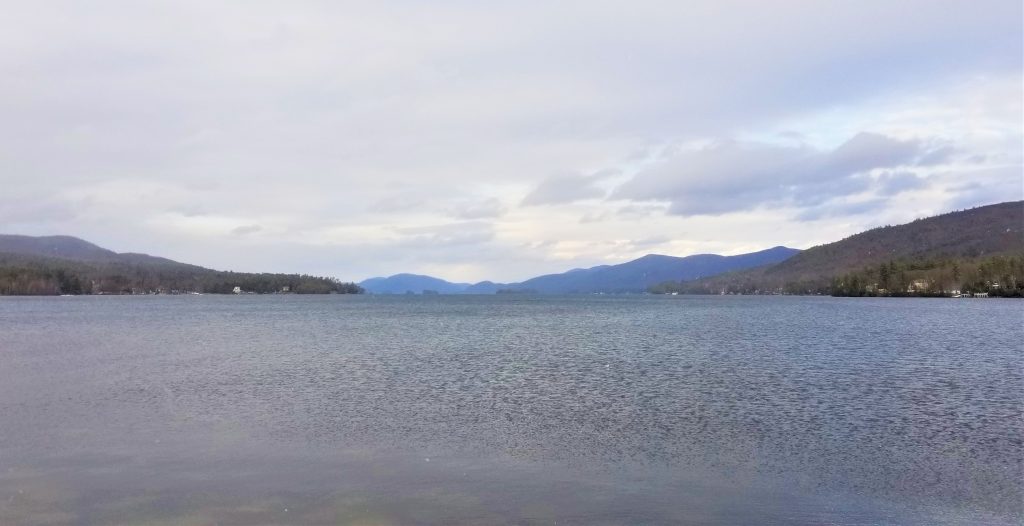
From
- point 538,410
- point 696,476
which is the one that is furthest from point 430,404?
point 696,476

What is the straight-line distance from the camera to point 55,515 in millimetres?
13891

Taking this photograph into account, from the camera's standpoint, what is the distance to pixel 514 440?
68.2 ft

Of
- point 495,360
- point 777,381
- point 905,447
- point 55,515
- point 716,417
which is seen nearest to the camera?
point 55,515

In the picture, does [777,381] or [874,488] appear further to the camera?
[777,381]

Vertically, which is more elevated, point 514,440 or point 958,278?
point 958,278

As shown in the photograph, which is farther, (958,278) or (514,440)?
(958,278)

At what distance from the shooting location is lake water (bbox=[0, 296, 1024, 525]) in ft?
48.1

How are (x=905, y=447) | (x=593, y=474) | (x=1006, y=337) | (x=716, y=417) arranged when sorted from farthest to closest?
(x=1006, y=337), (x=716, y=417), (x=905, y=447), (x=593, y=474)

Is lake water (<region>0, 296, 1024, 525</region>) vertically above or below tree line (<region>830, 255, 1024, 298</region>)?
below

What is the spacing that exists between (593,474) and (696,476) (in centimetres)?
243

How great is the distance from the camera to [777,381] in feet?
108

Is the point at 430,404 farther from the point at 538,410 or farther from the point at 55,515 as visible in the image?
the point at 55,515

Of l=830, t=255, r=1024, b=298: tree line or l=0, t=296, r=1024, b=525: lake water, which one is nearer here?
l=0, t=296, r=1024, b=525: lake water

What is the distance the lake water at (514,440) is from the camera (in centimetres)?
1465
